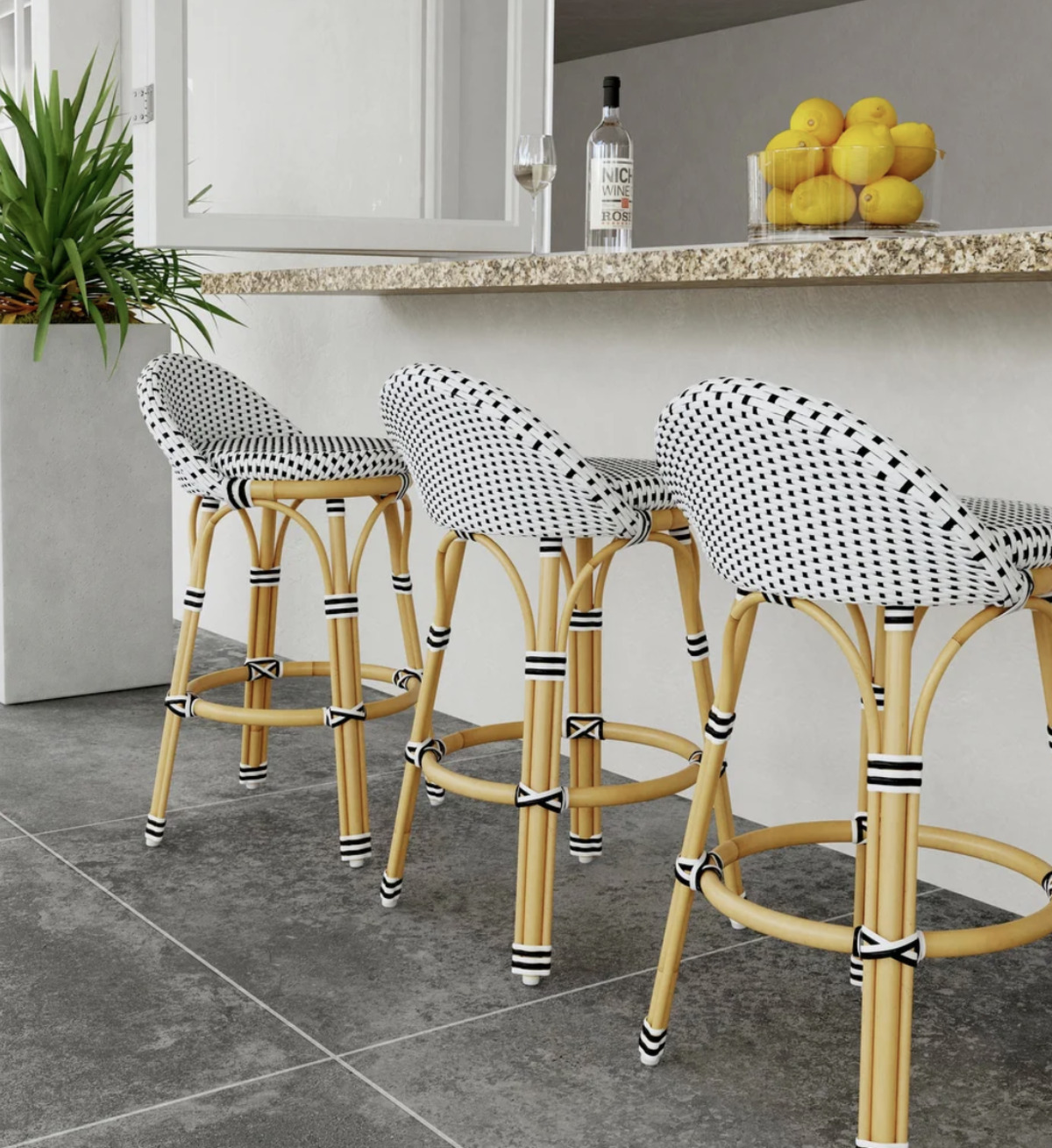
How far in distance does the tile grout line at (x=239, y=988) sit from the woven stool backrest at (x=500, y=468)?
711 millimetres

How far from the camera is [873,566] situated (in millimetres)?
1528

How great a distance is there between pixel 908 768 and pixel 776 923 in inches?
10.3

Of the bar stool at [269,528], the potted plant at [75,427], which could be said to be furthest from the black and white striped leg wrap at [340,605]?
the potted plant at [75,427]

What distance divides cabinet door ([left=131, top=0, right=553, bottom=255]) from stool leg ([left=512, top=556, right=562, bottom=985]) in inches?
55.7

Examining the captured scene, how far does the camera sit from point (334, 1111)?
5.61 feet

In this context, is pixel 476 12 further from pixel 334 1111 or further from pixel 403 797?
pixel 334 1111

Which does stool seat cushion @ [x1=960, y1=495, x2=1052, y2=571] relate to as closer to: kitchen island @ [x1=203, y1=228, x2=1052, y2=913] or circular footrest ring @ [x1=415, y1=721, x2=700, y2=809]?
kitchen island @ [x1=203, y1=228, x2=1052, y2=913]

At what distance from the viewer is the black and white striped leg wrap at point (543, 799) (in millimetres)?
2025

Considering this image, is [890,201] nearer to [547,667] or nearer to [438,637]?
[547,667]

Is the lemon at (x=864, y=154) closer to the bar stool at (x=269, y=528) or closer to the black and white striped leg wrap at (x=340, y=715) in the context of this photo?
the bar stool at (x=269, y=528)

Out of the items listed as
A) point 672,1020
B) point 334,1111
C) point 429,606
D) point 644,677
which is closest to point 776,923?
Answer: point 672,1020

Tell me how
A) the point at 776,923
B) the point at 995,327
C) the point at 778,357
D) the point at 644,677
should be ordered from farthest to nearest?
the point at 644,677, the point at 778,357, the point at 995,327, the point at 776,923

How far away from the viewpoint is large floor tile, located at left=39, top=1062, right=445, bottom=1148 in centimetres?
164

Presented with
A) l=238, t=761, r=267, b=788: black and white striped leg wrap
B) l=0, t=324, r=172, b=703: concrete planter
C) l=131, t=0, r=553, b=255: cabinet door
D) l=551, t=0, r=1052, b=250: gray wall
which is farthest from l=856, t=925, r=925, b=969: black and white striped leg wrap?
l=551, t=0, r=1052, b=250: gray wall
